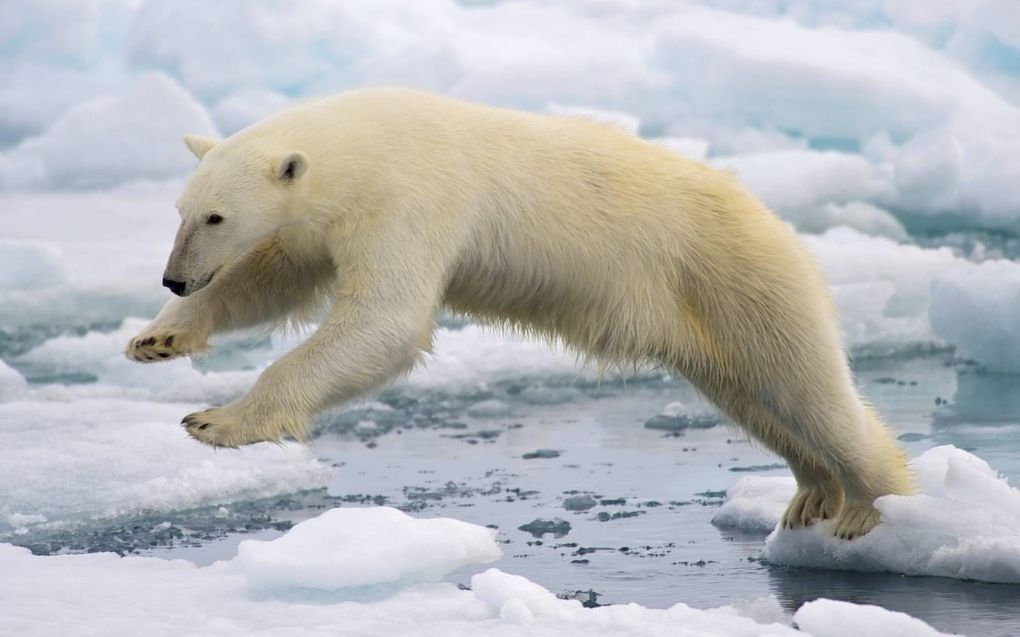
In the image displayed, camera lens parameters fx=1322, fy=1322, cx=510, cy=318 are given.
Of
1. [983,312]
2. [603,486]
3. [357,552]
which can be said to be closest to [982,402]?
[983,312]

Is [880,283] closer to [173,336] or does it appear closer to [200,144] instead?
[200,144]

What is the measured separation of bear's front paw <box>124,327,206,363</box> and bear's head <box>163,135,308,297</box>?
0.34 metres

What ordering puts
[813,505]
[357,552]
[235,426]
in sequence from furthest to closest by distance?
1. [813,505]
2. [357,552]
3. [235,426]

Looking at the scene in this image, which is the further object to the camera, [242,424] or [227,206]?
[227,206]

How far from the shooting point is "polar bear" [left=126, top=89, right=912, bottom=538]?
3.78 m

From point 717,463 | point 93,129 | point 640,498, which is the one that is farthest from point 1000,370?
point 93,129

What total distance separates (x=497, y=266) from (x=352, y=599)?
3.61 feet

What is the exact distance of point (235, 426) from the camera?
3639 mm

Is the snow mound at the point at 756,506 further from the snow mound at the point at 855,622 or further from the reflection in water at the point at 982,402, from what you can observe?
the reflection in water at the point at 982,402

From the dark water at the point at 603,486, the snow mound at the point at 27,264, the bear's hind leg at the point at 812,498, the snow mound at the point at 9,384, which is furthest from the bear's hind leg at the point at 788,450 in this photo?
the snow mound at the point at 27,264

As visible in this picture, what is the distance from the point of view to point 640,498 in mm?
5668

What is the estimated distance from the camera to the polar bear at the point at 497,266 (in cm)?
378

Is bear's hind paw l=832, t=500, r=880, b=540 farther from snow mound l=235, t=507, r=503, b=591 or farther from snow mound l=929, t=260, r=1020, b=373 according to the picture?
snow mound l=929, t=260, r=1020, b=373

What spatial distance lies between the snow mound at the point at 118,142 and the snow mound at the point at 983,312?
9539mm
